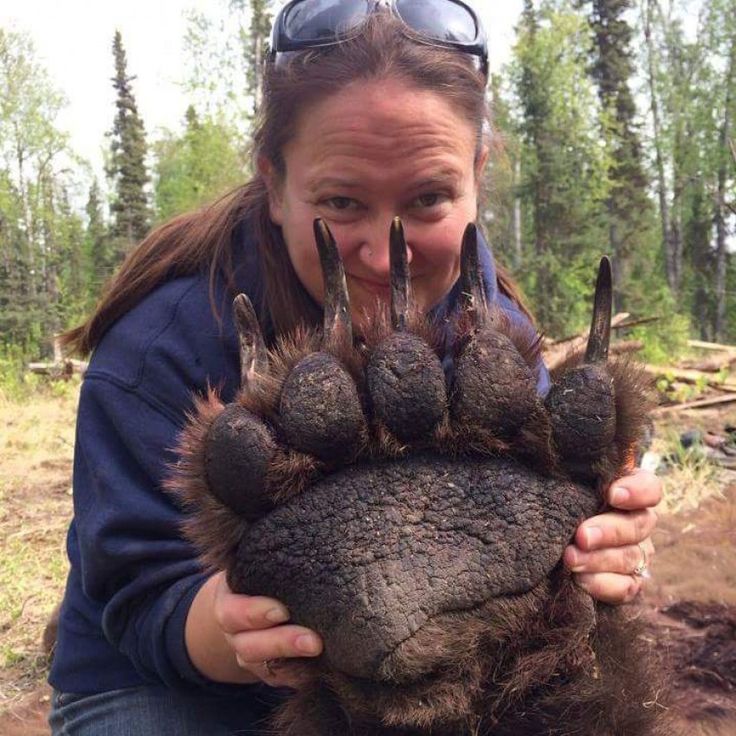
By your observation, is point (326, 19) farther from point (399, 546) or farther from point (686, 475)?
point (686, 475)

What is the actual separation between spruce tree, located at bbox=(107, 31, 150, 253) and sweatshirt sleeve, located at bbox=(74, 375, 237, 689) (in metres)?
25.7

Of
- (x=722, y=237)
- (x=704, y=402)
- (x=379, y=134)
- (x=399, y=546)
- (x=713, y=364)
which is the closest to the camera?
(x=399, y=546)

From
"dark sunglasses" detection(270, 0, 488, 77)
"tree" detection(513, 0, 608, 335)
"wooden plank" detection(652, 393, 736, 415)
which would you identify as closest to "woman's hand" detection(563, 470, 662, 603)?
"dark sunglasses" detection(270, 0, 488, 77)

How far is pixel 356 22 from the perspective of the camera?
68.4 inches

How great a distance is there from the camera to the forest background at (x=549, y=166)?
21.2 m

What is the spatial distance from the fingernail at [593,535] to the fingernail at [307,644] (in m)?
0.40

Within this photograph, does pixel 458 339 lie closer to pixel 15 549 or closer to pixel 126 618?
pixel 126 618

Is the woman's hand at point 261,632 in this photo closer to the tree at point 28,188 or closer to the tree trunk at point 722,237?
the tree at point 28,188

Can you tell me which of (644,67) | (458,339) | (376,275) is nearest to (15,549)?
(376,275)

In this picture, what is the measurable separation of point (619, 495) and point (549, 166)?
23780 mm

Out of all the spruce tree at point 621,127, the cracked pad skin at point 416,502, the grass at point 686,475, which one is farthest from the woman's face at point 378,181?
the spruce tree at point 621,127

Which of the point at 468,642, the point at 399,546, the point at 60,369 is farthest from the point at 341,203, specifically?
the point at 60,369

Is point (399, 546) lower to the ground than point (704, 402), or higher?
higher

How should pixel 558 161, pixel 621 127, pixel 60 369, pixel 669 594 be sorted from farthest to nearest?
pixel 621 127 → pixel 558 161 → pixel 60 369 → pixel 669 594
